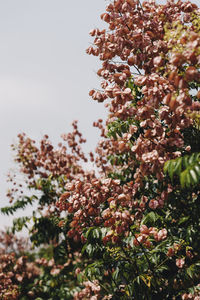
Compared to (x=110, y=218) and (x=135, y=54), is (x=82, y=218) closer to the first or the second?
(x=110, y=218)

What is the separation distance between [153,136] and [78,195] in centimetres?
123

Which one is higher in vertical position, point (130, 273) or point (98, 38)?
point (98, 38)

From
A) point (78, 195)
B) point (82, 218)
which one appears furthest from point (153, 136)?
point (82, 218)

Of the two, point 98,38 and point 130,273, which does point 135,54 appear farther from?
point 130,273

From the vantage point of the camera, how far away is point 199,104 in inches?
111

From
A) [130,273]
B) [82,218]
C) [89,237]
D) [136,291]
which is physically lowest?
[136,291]

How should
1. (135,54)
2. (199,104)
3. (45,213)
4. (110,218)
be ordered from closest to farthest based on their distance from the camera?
1. (199,104)
2. (110,218)
3. (135,54)
4. (45,213)

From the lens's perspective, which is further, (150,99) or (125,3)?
(125,3)

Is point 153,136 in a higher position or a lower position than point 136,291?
higher

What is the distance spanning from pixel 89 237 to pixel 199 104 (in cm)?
213

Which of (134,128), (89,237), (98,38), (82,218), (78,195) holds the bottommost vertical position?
(89,237)

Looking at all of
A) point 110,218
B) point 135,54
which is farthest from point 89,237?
point 135,54

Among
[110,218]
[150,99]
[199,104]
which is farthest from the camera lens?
[110,218]

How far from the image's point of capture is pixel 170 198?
3.68 metres
